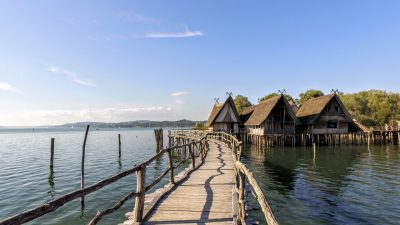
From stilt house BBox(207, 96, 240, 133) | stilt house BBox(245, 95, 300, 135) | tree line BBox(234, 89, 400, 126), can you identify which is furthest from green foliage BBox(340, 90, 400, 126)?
stilt house BBox(207, 96, 240, 133)

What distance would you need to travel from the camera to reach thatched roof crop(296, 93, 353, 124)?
37375 mm

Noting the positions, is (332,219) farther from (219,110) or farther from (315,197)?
(219,110)

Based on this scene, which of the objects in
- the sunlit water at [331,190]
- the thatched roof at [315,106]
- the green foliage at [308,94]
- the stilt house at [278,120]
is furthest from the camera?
the green foliage at [308,94]

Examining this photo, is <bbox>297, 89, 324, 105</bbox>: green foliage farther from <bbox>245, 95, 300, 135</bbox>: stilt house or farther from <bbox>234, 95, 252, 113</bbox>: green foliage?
<bbox>245, 95, 300, 135</bbox>: stilt house

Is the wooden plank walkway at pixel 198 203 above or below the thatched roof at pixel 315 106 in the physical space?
below

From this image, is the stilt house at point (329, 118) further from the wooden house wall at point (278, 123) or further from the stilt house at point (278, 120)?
the wooden house wall at point (278, 123)

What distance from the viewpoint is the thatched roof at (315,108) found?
37.4 meters

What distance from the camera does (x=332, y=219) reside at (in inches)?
408

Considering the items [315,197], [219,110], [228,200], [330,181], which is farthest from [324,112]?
[228,200]

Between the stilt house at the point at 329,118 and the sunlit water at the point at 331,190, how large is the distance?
13342mm

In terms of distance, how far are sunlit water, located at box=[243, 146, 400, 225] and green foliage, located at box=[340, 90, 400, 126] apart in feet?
127

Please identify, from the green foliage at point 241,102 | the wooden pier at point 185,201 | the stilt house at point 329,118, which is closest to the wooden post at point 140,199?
the wooden pier at point 185,201

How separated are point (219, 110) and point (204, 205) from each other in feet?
107

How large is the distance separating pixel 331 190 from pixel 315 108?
26808mm
